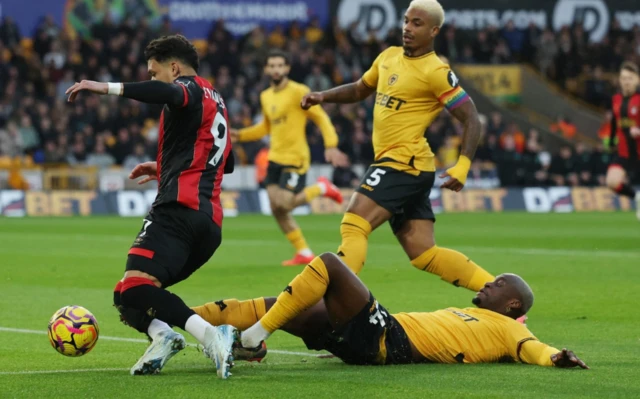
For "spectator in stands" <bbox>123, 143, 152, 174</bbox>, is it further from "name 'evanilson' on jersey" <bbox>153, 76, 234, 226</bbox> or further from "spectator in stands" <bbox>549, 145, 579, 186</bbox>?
"name 'evanilson' on jersey" <bbox>153, 76, 234, 226</bbox>

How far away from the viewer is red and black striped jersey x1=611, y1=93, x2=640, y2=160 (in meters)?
17.0

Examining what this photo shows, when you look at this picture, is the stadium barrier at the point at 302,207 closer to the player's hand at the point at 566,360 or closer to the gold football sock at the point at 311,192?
the gold football sock at the point at 311,192

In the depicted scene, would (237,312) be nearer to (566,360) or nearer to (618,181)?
(566,360)

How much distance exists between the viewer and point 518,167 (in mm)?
30281

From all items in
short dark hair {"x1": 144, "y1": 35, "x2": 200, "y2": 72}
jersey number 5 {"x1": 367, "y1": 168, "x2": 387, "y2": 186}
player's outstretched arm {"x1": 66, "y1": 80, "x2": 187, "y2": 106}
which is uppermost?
short dark hair {"x1": 144, "y1": 35, "x2": 200, "y2": 72}

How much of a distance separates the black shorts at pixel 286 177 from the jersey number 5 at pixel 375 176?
5.90 metres

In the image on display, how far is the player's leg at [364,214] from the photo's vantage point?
857cm

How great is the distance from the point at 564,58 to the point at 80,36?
16.0m

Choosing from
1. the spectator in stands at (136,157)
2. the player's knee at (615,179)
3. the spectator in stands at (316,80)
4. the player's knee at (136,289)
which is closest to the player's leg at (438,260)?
the player's knee at (136,289)

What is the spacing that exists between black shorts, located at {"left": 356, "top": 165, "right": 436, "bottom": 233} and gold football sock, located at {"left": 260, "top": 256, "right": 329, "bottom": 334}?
2.26 meters

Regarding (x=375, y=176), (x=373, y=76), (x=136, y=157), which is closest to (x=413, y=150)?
(x=375, y=176)

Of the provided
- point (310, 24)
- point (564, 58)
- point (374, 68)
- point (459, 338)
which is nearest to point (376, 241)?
point (374, 68)

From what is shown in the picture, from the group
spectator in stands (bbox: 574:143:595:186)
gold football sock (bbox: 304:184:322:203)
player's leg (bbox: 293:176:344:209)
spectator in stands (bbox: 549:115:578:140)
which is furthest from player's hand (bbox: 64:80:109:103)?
spectator in stands (bbox: 549:115:578:140)

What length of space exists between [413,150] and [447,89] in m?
0.52
